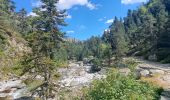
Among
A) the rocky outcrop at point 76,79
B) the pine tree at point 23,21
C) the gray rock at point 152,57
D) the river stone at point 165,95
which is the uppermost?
the pine tree at point 23,21

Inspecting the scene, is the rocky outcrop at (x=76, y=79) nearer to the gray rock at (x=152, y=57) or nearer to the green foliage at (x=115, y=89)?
the green foliage at (x=115, y=89)

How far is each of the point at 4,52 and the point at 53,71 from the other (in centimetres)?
5244

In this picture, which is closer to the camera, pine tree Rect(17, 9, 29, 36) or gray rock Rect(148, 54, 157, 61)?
gray rock Rect(148, 54, 157, 61)

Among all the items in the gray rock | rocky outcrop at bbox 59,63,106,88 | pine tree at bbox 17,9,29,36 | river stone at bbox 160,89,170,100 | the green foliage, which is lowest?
rocky outcrop at bbox 59,63,106,88

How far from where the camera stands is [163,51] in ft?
295

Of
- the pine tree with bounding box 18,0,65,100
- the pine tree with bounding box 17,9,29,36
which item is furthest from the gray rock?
the pine tree with bounding box 17,9,29,36

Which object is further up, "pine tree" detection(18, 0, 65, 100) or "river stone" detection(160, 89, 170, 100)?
"pine tree" detection(18, 0, 65, 100)

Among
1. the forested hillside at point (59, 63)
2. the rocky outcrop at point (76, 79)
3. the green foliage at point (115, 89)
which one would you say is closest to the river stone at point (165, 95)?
the forested hillside at point (59, 63)

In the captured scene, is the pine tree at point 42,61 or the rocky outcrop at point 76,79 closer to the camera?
the pine tree at point 42,61

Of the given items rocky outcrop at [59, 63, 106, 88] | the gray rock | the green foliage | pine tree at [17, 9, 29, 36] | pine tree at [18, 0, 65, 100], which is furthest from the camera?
pine tree at [17, 9, 29, 36]

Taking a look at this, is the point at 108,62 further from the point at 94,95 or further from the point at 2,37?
the point at 94,95

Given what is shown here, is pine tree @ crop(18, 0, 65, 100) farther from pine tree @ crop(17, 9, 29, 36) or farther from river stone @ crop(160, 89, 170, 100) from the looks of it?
pine tree @ crop(17, 9, 29, 36)

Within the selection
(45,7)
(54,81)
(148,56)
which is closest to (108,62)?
(148,56)

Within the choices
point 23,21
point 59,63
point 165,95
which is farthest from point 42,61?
point 23,21
